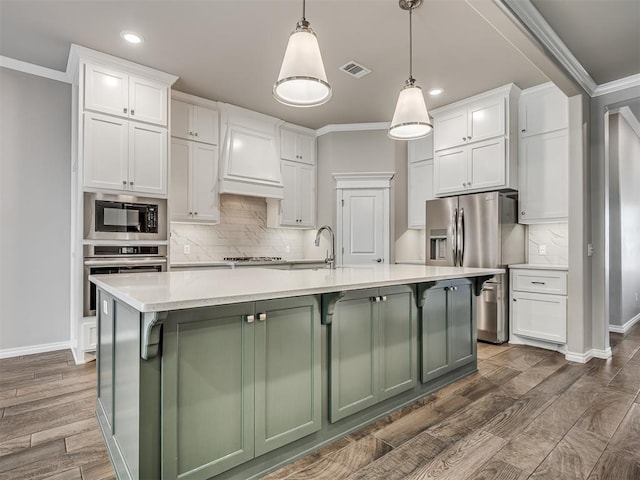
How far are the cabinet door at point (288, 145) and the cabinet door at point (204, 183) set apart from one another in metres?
1.06

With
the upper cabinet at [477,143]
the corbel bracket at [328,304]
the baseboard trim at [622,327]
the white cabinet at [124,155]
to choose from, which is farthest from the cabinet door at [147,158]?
the baseboard trim at [622,327]

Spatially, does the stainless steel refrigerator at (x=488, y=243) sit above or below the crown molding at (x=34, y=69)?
below

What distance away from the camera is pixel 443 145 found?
15.3ft

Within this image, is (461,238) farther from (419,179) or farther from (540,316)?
(419,179)

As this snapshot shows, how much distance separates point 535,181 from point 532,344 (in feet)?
5.88

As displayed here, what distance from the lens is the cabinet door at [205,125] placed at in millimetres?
4363

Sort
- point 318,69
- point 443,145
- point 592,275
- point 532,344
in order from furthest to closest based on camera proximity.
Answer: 1. point 443,145
2. point 532,344
3. point 592,275
4. point 318,69

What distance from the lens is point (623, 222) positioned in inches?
193

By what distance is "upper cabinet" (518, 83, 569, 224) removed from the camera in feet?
12.6

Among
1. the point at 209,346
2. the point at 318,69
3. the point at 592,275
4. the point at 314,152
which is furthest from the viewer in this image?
the point at 314,152

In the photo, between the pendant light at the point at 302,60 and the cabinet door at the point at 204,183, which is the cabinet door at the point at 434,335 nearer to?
the pendant light at the point at 302,60

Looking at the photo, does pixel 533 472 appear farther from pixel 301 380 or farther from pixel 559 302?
pixel 559 302

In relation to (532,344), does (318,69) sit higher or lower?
higher

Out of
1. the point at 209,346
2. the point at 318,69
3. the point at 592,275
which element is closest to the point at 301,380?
the point at 209,346
